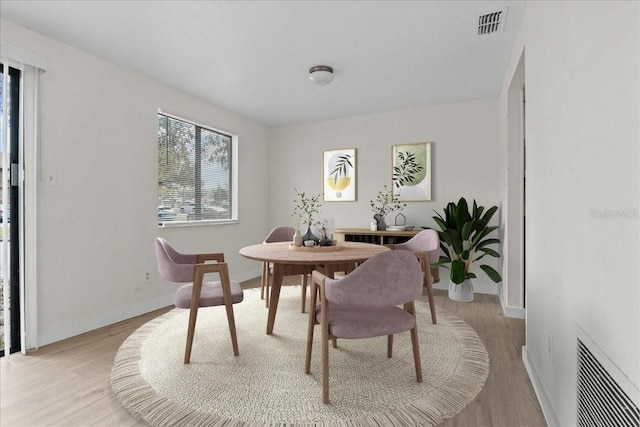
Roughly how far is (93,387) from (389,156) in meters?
4.09

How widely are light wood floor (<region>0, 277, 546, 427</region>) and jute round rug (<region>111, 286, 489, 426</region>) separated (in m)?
0.07

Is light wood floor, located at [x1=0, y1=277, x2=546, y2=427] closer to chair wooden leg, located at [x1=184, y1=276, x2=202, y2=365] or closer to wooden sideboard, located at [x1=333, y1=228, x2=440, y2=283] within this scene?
chair wooden leg, located at [x1=184, y1=276, x2=202, y2=365]

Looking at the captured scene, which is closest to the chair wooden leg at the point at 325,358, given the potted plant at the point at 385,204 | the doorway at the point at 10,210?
the doorway at the point at 10,210

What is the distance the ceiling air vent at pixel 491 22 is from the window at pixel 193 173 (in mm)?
3240

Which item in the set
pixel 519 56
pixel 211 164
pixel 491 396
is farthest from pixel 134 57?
pixel 491 396

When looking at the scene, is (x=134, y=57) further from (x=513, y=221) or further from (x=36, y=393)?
(x=513, y=221)

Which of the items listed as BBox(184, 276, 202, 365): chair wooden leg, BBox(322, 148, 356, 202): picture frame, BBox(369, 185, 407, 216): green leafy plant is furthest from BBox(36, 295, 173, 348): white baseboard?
BBox(369, 185, 407, 216): green leafy plant

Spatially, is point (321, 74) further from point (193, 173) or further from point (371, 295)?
point (371, 295)

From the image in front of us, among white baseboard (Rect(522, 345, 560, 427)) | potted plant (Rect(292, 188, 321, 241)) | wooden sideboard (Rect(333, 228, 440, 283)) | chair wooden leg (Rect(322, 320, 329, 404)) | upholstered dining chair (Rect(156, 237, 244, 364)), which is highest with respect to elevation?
potted plant (Rect(292, 188, 321, 241))

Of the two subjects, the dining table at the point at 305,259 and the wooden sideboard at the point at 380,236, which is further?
the wooden sideboard at the point at 380,236

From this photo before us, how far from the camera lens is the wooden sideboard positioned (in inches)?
165

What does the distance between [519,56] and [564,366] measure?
88.0 inches

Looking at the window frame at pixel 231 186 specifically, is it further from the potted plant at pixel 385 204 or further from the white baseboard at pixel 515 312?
the white baseboard at pixel 515 312

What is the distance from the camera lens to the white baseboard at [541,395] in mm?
1596
